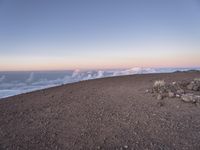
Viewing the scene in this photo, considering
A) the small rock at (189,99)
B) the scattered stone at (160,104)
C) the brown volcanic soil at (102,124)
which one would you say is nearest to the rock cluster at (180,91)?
the small rock at (189,99)

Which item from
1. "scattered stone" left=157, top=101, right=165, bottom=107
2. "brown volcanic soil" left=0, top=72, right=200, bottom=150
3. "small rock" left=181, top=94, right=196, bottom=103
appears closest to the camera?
"brown volcanic soil" left=0, top=72, right=200, bottom=150

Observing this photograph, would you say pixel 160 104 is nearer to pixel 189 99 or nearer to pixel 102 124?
pixel 189 99

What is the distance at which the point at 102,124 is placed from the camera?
4980 mm

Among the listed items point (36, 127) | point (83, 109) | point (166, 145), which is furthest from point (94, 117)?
point (166, 145)

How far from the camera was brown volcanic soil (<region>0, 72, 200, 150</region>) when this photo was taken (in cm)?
404

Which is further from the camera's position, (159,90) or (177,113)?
(159,90)

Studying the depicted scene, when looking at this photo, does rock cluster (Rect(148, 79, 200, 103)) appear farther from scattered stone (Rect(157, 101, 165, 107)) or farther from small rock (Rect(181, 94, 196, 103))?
scattered stone (Rect(157, 101, 165, 107))

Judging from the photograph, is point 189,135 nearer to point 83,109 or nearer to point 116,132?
point 116,132

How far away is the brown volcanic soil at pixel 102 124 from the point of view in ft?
13.2

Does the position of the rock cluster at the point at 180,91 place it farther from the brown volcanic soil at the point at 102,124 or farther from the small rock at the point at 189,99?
the brown volcanic soil at the point at 102,124

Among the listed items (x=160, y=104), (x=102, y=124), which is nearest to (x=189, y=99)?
(x=160, y=104)

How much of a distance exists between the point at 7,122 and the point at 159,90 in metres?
5.39

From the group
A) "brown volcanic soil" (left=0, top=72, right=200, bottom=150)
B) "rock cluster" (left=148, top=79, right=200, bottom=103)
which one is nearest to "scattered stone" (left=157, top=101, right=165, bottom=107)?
"brown volcanic soil" (left=0, top=72, right=200, bottom=150)

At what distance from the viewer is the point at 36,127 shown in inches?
195
